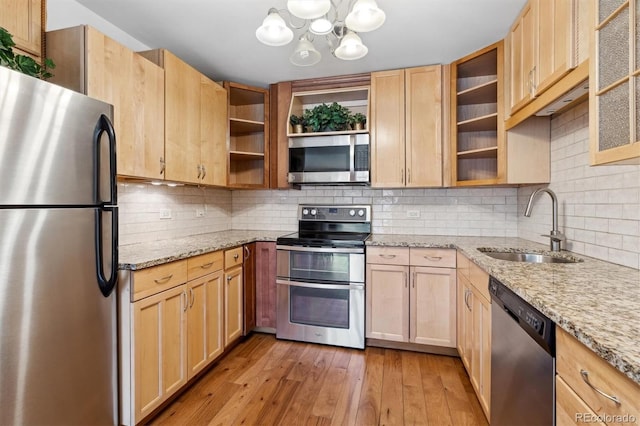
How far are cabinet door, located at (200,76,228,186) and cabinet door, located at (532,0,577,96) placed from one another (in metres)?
2.35

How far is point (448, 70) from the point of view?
270 centimetres

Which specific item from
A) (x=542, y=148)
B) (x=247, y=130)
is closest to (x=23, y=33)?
(x=247, y=130)

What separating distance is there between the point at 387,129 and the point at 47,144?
2.39m

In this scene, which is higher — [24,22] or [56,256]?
[24,22]

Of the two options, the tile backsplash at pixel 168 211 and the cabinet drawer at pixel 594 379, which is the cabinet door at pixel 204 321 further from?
the cabinet drawer at pixel 594 379

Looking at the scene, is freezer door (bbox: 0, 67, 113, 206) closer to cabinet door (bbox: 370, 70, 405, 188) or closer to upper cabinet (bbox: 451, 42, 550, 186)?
cabinet door (bbox: 370, 70, 405, 188)

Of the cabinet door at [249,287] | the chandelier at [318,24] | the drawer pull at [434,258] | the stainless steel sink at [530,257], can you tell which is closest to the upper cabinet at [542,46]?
the chandelier at [318,24]

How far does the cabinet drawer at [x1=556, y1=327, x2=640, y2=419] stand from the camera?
67cm

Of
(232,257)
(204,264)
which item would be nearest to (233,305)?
(232,257)

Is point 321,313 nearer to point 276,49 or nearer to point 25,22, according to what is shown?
point 276,49

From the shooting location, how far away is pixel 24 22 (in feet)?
5.13

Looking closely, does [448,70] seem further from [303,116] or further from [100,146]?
[100,146]

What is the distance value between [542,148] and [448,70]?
1014mm

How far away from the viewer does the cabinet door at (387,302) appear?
2582mm
